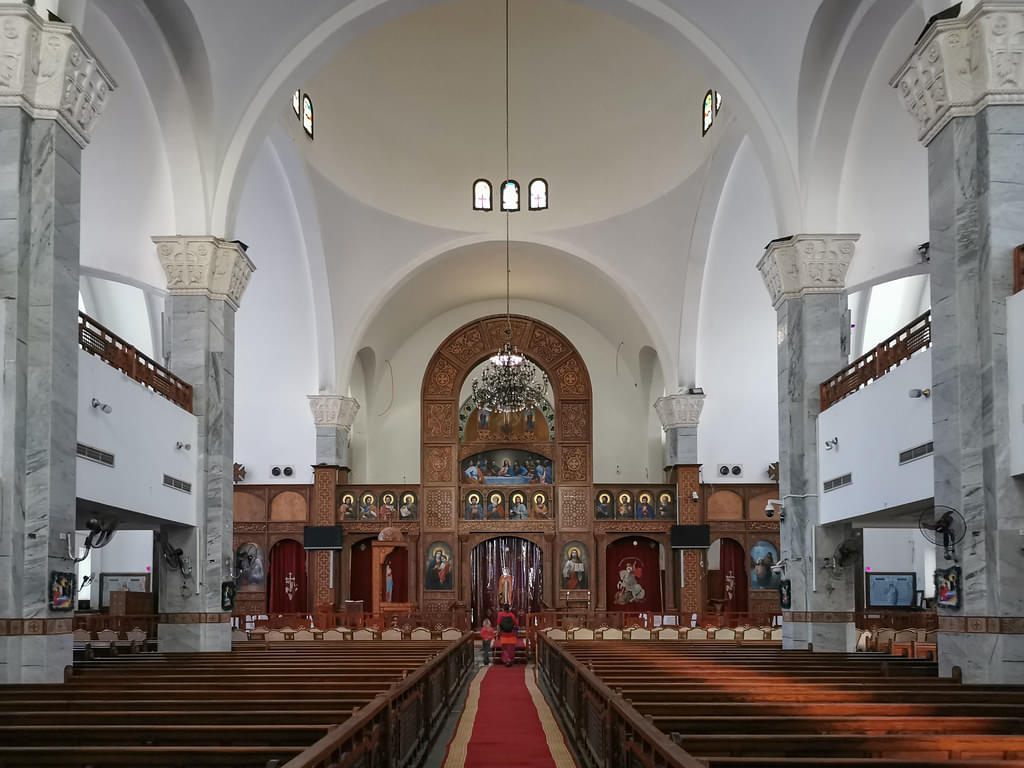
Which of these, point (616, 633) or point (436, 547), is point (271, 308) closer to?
point (436, 547)

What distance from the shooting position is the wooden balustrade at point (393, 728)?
495 cm

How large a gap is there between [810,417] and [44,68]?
1020 cm

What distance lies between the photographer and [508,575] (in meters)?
32.2

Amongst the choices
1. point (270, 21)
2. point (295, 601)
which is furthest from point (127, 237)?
point (295, 601)

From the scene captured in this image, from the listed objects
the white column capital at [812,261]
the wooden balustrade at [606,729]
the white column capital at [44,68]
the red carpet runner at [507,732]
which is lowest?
the red carpet runner at [507,732]

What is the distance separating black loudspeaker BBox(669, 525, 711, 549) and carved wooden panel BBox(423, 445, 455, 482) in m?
6.21

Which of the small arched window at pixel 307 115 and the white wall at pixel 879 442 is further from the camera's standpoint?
the small arched window at pixel 307 115

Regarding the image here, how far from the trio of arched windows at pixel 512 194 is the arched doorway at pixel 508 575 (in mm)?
10039

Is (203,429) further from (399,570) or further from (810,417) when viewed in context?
(399,570)

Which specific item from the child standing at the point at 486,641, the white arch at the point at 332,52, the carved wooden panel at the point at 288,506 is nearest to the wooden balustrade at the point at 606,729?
the white arch at the point at 332,52

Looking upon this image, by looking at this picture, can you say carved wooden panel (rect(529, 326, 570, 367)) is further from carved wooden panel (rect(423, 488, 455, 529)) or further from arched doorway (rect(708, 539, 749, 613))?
arched doorway (rect(708, 539, 749, 613))

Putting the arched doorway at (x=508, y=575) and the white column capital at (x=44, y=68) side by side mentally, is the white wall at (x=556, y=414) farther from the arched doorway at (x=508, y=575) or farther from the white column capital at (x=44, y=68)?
the white column capital at (x=44, y=68)

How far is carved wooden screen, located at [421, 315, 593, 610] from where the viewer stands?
2934cm

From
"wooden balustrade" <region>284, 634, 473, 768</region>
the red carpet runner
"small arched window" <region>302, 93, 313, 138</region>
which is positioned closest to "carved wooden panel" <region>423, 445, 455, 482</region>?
"small arched window" <region>302, 93, 313, 138</region>
